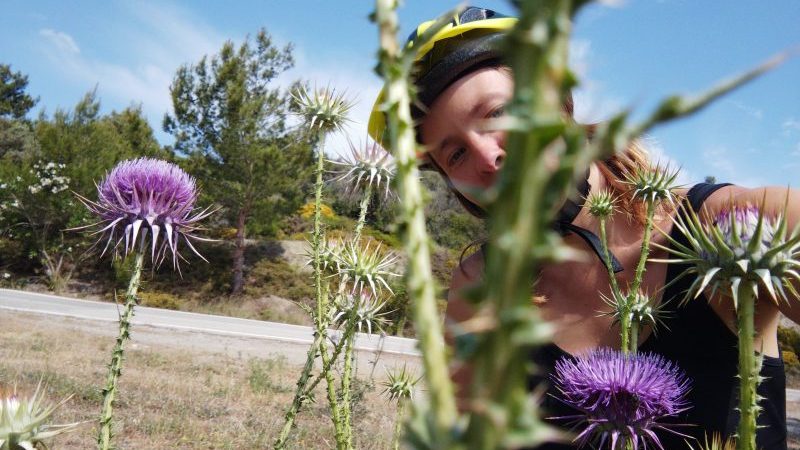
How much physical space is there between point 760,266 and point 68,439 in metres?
7.37

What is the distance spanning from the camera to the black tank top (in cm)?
191

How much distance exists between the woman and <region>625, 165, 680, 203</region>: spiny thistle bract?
3.7 inches

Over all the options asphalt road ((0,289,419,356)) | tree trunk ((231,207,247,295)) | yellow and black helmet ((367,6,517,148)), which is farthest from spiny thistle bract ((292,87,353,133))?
tree trunk ((231,207,247,295))

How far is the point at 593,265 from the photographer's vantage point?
251cm

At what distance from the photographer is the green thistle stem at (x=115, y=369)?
1.94 metres

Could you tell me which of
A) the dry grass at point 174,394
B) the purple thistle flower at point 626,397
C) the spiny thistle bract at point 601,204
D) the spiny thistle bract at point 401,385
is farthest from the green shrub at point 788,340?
the purple thistle flower at point 626,397

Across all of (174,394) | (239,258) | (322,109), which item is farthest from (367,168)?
(239,258)

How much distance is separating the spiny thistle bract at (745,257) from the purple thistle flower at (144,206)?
91.6 inches

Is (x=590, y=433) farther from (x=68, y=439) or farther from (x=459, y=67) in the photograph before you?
(x=68, y=439)

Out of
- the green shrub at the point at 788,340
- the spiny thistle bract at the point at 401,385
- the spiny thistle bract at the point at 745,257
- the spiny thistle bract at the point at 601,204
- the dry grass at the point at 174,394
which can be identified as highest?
the green shrub at the point at 788,340

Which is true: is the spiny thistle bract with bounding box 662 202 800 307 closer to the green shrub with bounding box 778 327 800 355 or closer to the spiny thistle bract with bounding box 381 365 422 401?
the spiny thistle bract with bounding box 381 365 422 401

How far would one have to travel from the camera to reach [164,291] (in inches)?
952

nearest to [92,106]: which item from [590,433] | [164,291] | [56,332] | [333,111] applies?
[164,291]

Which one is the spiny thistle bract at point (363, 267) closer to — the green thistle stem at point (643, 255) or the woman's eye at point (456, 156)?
the woman's eye at point (456, 156)
